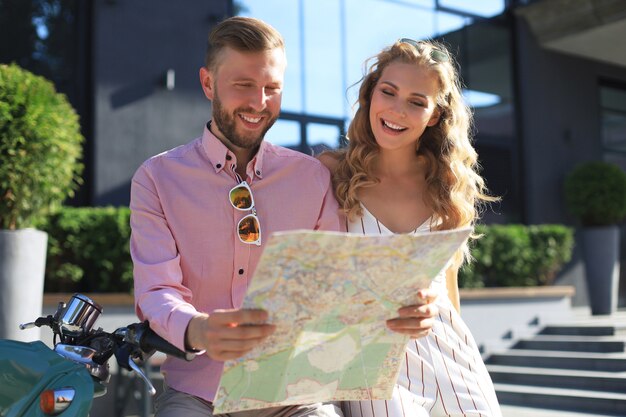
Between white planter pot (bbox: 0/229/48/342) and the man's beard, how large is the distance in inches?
89.1

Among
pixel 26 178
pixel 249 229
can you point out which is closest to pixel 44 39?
pixel 26 178

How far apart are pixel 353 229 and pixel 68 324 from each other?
1028 mm

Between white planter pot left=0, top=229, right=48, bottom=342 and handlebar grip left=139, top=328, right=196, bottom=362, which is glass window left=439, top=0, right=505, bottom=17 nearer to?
white planter pot left=0, top=229, right=48, bottom=342

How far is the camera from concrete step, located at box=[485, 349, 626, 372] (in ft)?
21.6

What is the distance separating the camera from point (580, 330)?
7.59 metres

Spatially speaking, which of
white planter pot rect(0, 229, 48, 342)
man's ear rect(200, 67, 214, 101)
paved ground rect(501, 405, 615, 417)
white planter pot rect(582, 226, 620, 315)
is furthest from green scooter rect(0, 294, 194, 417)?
white planter pot rect(582, 226, 620, 315)

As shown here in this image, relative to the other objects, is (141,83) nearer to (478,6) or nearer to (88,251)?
(88,251)

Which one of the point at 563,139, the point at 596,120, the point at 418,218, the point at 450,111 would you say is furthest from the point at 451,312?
the point at 596,120

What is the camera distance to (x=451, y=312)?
2.33 meters

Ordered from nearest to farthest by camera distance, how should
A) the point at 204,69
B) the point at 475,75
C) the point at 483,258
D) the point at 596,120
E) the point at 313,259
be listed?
the point at 313,259
the point at 204,69
the point at 483,258
the point at 475,75
the point at 596,120

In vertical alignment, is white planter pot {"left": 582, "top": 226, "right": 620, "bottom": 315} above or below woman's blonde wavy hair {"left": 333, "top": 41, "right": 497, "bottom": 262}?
below

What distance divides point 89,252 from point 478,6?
6.78 m

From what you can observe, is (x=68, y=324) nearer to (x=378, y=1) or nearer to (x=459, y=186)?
(x=459, y=186)

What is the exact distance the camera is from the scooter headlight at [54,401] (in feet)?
4.68
